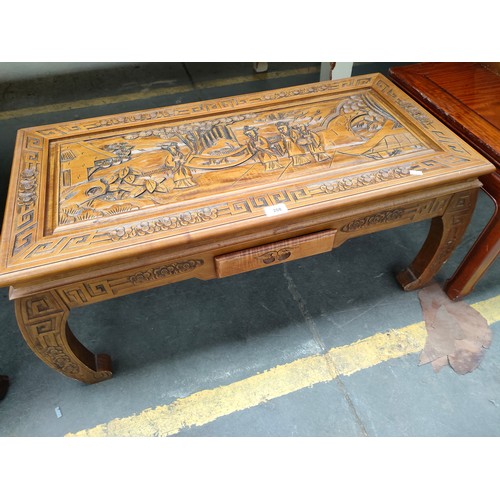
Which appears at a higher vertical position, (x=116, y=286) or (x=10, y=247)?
(x=10, y=247)

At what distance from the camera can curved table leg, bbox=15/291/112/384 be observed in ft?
3.66

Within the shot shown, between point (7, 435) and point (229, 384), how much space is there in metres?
0.86

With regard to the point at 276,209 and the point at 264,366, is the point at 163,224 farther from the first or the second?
the point at 264,366

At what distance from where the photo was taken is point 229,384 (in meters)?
1.52

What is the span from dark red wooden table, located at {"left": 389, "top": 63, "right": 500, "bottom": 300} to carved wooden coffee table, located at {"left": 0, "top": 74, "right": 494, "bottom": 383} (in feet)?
0.39

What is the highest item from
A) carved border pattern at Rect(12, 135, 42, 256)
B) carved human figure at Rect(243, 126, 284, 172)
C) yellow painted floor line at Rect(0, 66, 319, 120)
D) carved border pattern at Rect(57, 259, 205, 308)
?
carved human figure at Rect(243, 126, 284, 172)

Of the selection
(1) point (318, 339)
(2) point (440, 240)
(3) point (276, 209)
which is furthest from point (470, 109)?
(1) point (318, 339)

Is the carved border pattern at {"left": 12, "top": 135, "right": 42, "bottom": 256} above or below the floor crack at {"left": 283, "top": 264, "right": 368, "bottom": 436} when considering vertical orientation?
above

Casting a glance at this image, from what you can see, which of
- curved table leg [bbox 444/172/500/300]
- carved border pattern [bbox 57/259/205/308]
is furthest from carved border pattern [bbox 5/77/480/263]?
curved table leg [bbox 444/172/500/300]

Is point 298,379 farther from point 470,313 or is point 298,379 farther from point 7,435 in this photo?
point 7,435

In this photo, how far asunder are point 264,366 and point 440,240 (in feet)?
2.96

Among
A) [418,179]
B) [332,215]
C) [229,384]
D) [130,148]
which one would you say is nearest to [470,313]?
[418,179]

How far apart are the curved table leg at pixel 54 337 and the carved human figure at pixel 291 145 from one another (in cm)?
91

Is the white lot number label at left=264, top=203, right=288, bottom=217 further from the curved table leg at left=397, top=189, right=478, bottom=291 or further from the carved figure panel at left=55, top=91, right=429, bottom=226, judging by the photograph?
the curved table leg at left=397, top=189, right=478, bottom=291
